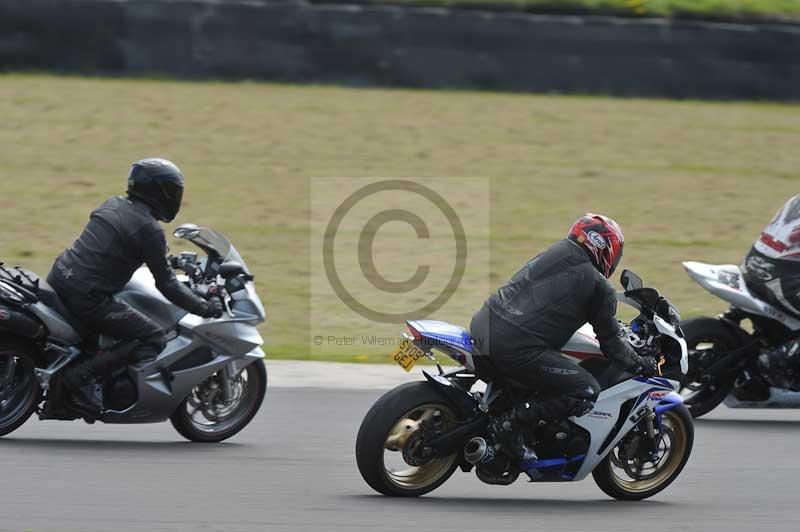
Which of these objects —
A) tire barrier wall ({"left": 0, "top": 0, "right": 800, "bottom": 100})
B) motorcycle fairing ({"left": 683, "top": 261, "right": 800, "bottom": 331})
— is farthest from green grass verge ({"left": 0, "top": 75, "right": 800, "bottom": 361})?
motorcycle fairing ({"left": 683, "top": 261, "right": 800, "bottom": 331})

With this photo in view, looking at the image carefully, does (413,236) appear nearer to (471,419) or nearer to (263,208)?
(263,208)

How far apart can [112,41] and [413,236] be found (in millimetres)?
5820

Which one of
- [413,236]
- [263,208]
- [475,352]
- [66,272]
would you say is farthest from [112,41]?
[475,352]

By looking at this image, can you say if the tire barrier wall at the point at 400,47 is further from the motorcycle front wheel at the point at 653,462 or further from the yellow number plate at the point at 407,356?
the yellow number plate at the point at 407,356

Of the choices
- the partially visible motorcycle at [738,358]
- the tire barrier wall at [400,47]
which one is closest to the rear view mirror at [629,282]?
the partially visible motorcycle at [738,358]

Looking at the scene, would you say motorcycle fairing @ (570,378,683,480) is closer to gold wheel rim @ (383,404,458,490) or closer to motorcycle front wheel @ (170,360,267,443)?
gold wheel rim @ (383,404,458,490)

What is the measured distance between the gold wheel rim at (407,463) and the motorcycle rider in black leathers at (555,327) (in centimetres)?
35

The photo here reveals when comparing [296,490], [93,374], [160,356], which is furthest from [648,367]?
[93,374]

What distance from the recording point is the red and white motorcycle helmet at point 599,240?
7.15 meters

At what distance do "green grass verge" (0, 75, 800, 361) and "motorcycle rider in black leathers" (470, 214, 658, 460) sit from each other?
648 cm

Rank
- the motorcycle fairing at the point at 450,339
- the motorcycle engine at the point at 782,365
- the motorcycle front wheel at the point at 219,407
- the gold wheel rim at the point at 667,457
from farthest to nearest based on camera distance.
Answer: the motorcycle engine at the point at 782,365 < the motorcycle front wheel at the point at 219,407 < the gold wheel rim at the point at 667,457 < the motorcycle fairing at the point at 450,339

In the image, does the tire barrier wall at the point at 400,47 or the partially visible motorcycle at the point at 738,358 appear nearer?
the partially visible motorcycle at the point at 738,358

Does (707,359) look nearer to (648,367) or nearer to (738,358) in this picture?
(738,358)

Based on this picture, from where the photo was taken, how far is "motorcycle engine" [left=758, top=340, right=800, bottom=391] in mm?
9469
